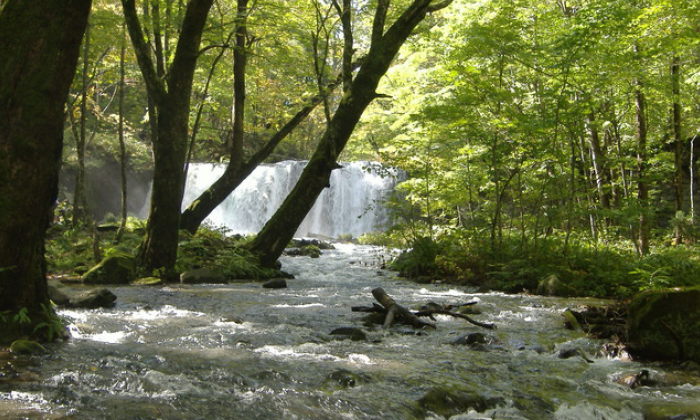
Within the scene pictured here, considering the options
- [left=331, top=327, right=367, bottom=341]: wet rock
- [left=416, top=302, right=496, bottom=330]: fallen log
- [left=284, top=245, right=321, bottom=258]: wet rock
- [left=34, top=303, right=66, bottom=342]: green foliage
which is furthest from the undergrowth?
[left=34, top=303, right=66, bottom=342]: green foliage

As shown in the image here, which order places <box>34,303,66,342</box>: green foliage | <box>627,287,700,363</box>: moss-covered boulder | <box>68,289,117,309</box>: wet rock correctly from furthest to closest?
<box>68,289,117,309</box>: wet rock
<box>627,287,700,363</box>: moss-covered boulder
<box>34,303,66,342</box>: green foliage

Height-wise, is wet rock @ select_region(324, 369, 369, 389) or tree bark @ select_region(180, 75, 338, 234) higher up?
tree bark @ select_region(180, 75, 338, 234)

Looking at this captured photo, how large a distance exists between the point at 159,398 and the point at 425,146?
32.3 ft

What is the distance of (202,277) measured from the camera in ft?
30.7

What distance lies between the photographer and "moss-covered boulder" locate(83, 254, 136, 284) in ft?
28.1

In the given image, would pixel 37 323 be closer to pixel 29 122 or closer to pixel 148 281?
pixel 29 122

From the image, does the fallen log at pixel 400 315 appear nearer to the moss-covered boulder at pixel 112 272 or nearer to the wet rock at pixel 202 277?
the wet rock at pixel 202 277

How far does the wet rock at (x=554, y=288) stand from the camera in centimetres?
797

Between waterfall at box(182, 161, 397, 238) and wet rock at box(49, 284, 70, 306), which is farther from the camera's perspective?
waterfall at box(182, 161, 397, 238)

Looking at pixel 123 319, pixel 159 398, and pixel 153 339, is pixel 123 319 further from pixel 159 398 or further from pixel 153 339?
pixel 159 398

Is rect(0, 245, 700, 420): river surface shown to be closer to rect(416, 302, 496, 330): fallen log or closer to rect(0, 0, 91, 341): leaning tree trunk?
rect(416, 302, 496, 330): fallen log

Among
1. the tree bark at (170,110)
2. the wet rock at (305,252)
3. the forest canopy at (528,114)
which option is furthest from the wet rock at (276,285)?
the wet rock at (305,252)

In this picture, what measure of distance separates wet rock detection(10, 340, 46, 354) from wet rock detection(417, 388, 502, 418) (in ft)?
9.23

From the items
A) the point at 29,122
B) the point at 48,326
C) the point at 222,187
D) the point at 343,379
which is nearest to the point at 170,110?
the point at 222,187
